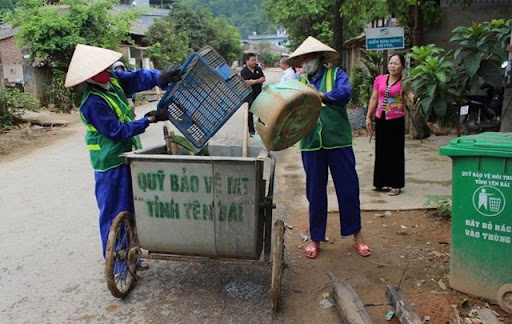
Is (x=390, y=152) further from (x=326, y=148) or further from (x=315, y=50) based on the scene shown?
(x=315, y=50)

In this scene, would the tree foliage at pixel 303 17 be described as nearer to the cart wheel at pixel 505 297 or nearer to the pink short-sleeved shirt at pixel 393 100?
the pink short-sleeved shirt at pixel 393 100

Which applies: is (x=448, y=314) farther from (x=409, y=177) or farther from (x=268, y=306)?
(x=409, y=177)

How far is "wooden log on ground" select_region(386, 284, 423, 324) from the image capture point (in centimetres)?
274

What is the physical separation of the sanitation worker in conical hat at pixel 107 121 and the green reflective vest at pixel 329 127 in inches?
46.6

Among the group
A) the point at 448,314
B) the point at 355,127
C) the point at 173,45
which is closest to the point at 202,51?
the point at 448,314

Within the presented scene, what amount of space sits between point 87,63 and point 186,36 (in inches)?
1118

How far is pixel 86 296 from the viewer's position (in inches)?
137

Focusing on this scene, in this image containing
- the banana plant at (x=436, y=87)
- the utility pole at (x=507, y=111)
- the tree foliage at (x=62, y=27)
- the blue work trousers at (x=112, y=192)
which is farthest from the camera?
the tree foliage at (x=62, y=27)

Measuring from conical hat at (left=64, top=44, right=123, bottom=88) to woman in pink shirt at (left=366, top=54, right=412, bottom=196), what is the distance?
321cm

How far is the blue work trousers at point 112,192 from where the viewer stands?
11.6ft

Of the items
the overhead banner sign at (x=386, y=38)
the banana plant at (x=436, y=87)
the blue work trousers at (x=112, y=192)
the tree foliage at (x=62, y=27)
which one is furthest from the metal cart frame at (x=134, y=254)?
the tree foliage at (x=62, y=27)

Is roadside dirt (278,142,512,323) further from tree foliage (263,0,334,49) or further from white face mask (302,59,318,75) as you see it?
tree foliage (263,0,334,49)

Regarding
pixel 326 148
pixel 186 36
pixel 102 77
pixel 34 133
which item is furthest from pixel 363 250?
pixel 186 36

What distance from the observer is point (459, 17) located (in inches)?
372
